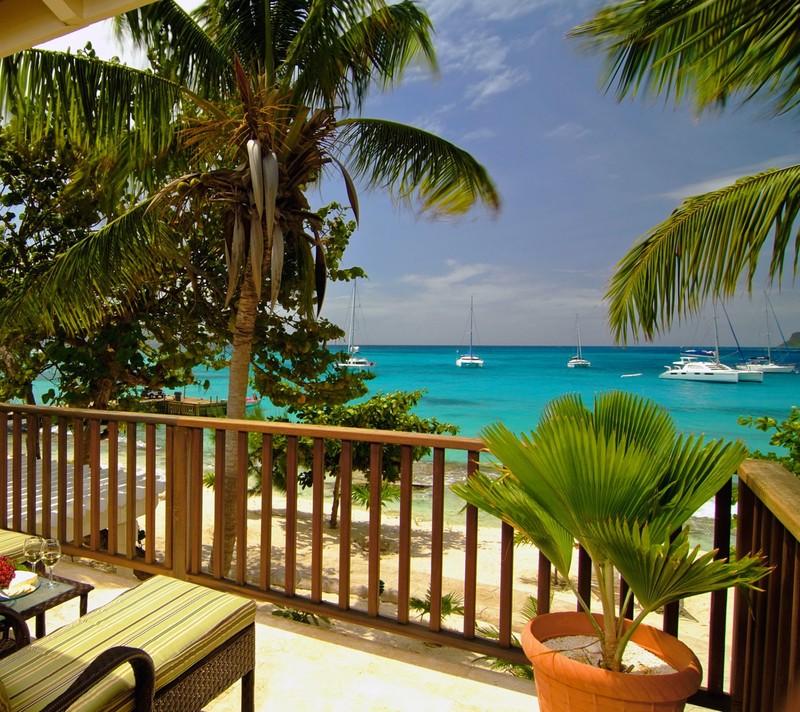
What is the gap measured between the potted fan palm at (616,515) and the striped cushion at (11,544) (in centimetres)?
179

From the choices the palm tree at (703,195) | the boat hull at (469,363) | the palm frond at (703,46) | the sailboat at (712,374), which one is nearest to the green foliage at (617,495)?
the palm frond at (703,46)

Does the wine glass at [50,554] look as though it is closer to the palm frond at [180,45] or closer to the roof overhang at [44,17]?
the roof overhang at [44,17]

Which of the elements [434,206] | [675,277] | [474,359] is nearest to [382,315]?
[474,359]

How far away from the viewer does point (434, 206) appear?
7.19 meters

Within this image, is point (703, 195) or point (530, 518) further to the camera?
point (703, 195)

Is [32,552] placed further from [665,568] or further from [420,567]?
[420,567]

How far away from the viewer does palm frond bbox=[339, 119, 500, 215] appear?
21.0ft

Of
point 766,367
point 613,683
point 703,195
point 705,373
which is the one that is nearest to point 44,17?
point 613,683

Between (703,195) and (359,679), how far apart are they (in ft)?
12.1

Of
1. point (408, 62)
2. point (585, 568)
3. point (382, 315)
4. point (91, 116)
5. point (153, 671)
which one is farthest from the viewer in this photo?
point (382, 315)

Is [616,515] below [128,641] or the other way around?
the other way around

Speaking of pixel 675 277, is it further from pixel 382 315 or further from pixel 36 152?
pixel 382 315

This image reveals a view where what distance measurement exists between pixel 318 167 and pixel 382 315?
135 feet

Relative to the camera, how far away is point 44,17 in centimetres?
184
